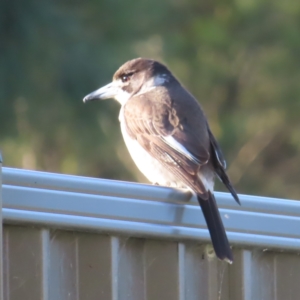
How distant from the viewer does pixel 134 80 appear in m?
4.86

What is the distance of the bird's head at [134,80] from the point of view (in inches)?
189

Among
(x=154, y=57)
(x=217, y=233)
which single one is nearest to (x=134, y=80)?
(x=217, y=233)

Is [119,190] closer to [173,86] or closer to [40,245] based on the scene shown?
[40,245]

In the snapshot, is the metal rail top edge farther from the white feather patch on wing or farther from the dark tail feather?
the white feather patch on wing

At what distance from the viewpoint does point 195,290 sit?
2559 millimetres

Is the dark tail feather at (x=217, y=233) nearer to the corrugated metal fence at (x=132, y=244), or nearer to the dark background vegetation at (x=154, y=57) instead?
the corrugated metal fence at (x=132, y=244)

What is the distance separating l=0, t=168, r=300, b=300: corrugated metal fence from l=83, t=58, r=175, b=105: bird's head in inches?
79.6

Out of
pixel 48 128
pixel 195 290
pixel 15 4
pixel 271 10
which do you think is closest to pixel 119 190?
pixel 195 290

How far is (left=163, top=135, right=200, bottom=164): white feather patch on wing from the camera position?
3625 millimetres

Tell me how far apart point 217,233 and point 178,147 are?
1212 millimetres

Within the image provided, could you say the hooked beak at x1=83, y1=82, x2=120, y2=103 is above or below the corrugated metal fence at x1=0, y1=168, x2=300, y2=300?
above

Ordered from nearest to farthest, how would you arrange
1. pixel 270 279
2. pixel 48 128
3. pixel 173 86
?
pixel 270 279 < pixel 173 86 < pixel 48 128

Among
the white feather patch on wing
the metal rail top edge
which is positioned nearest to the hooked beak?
the white feather patch on wing

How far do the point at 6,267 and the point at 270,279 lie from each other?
2.89ft
